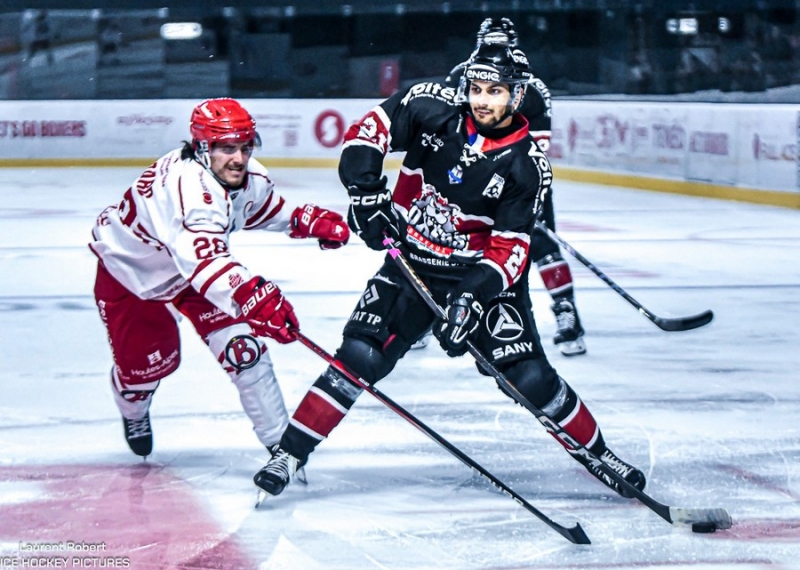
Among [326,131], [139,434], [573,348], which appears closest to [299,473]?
[139,434]

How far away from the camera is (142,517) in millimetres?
2908

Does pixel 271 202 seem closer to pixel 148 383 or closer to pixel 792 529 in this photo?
pixel 148 383

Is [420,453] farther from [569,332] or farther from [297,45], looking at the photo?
[297,45]

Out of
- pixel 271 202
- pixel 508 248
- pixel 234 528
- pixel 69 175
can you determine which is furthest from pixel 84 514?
pixel 69 175

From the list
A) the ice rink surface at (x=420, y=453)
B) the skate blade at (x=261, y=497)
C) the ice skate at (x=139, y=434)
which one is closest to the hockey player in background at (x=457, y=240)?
the skate blade at (x=261, y=497)

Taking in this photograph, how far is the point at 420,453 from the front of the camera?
3449 millimetres

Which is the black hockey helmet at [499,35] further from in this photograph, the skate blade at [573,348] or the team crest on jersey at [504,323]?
the skate blade at [573,348]

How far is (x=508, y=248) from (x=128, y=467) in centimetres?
121

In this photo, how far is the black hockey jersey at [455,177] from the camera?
2.91m

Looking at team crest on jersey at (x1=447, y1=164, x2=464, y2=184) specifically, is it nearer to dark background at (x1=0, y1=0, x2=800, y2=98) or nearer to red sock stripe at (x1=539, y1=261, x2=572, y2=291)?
red sock stripe at (x1=539, y1=261, x2=572, y2=291)

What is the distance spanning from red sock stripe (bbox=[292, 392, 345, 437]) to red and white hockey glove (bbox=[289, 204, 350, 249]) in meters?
0.51

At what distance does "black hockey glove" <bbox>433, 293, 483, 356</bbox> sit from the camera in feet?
9.18

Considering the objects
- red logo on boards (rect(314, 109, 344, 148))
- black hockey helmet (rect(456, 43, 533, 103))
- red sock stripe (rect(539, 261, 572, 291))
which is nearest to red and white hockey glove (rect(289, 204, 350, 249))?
black hockey helmet (rect(456, 43, 533, 103))

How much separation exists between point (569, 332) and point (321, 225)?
→ 5.59ft
